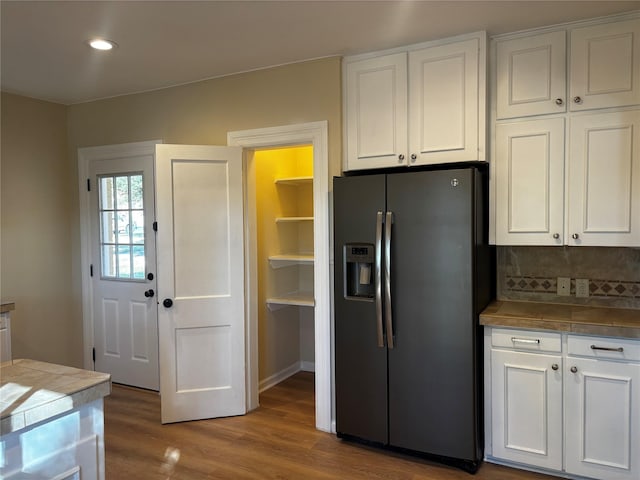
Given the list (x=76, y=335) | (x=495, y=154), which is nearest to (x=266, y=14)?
(x=495, y=154)

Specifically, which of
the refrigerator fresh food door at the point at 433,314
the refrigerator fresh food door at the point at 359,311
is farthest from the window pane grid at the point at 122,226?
the refrigerator fresh food door at the point at 433,314

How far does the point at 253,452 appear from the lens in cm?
291

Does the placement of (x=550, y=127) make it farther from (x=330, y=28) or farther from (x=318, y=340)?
(x=318, y=340)

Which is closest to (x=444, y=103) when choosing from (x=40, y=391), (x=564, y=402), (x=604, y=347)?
(x=604, y=347)

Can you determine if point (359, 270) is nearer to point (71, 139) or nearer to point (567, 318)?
point (567, 318)

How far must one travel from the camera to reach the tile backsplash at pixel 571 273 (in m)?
2.79

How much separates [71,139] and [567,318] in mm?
4233

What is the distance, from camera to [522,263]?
121 inches

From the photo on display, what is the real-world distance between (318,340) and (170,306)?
3.53ft

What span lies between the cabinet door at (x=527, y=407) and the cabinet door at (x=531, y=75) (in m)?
1.40

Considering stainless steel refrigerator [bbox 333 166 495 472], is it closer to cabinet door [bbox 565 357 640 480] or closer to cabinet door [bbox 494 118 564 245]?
cabinet door [bbox 494 118 564 245]

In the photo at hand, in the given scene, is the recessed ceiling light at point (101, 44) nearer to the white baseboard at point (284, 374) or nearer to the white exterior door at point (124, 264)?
the white exterior door at point (124, 264)

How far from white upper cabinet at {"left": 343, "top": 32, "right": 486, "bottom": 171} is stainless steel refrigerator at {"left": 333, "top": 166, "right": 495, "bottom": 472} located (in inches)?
8.8

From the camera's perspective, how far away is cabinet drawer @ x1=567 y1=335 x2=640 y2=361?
2320 mm
